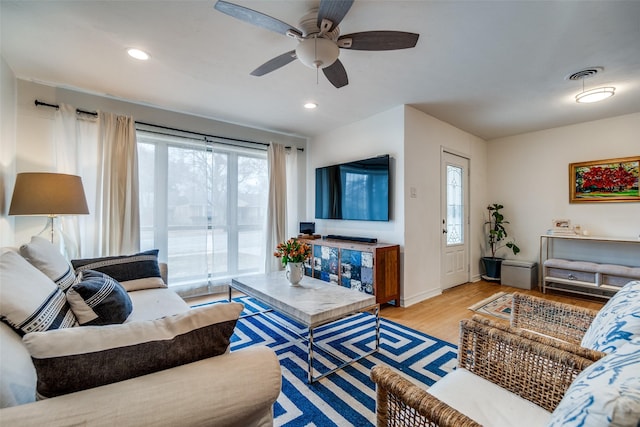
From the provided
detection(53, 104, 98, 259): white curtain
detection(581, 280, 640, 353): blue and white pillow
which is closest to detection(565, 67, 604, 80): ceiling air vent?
detection(581, 280, 640, 353): blue and white pillow

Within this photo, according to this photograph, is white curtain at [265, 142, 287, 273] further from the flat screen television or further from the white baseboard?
the white baseboard

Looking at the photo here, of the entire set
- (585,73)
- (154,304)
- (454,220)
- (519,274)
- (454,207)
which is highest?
(585,73)

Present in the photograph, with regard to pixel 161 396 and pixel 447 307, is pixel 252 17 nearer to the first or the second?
pixel 161 396

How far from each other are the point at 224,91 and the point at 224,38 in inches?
38.6

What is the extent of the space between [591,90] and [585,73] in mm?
481

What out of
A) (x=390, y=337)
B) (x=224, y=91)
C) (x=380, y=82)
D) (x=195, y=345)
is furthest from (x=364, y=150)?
(x=195, y=345)

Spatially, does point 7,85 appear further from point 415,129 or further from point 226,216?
point 415,129

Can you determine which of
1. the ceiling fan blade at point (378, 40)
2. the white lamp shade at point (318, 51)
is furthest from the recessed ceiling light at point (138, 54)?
the ceiling fan blade at point (378, 40)

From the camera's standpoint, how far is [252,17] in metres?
1.58

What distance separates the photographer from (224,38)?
2.06 metres

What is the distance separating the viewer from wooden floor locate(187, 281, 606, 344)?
9.00ft

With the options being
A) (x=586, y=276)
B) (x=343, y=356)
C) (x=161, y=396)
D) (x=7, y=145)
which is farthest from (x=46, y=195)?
(x=586, y=276)

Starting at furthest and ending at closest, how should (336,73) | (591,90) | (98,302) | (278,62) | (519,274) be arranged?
(519,274) < (591,90) < (336,73) < (278,62) < (98,302)

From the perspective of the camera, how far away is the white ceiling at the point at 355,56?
178 centimetres
